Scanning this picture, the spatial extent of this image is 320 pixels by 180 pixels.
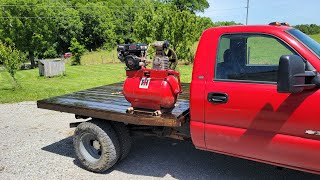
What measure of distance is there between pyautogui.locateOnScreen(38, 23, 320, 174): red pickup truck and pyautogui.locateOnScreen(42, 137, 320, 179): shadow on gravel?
0.61 meters

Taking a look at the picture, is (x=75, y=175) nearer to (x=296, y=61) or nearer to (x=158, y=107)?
(x=158, y=107)

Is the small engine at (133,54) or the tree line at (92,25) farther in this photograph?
the tree line at (92,25)

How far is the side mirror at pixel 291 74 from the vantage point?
108 inches

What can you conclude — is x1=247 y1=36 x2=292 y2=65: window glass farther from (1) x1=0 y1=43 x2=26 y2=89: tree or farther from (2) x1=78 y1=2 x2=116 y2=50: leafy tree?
(2) x1=78 y1=2 x2=116 y2=50: leafy tree

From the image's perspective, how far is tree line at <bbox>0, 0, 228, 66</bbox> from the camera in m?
21.2

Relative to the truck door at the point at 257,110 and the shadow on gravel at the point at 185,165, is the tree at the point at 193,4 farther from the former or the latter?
the truck door at the point at 257,110

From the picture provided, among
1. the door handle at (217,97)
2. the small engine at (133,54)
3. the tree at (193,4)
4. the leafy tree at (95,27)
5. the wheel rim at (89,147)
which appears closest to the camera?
the door handle at (217,97)

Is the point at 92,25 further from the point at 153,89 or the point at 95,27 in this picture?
the point at 153,89

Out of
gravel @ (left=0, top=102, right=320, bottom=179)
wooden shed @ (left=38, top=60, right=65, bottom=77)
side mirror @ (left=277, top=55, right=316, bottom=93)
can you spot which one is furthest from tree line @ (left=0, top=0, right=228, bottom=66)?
side mirror @ (left=277, top=55, right=316, bottom=93)

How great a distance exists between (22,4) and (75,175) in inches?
1779

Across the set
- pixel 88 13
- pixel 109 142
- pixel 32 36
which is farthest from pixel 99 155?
pixel 88 13

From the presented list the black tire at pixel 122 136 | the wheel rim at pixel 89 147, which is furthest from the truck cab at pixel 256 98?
the wheel rim at pixel 89 147

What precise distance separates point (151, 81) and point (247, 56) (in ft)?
4.07

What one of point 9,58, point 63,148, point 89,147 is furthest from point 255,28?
point 9,58
